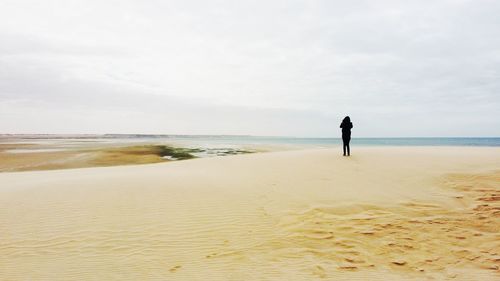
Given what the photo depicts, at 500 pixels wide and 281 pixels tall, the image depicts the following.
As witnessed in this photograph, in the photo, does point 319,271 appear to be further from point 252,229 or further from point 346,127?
point 346,127

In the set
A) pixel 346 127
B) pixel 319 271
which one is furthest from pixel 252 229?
pixel 346 127

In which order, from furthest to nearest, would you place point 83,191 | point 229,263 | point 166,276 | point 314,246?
point 83,191, point 314,246, point 229,263, point 166,276

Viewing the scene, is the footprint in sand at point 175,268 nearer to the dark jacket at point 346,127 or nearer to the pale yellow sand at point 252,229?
the pale yellow sand at point 252,229

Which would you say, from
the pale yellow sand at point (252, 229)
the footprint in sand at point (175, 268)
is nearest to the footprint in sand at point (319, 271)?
the pale yellow sand at point (252, 229)

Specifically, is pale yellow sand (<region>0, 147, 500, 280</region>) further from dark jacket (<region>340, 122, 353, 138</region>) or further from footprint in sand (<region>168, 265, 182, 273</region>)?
dark jacket (<region>340, 122, 353, 138</region>)

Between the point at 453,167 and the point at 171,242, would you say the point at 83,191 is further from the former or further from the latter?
the point at 453,167

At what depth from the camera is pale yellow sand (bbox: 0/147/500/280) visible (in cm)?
461

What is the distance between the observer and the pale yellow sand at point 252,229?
461cm

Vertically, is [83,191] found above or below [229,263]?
above

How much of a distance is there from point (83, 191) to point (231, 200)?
3.73 meters

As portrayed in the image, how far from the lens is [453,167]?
10523mm

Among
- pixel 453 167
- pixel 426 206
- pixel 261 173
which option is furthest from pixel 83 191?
pixel 453 167

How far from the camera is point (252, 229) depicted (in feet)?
19.4

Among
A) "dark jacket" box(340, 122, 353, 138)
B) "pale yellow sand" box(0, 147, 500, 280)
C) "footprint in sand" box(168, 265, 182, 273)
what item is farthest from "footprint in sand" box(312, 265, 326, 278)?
"dark jacket" box(340, 122, 353, 138)
